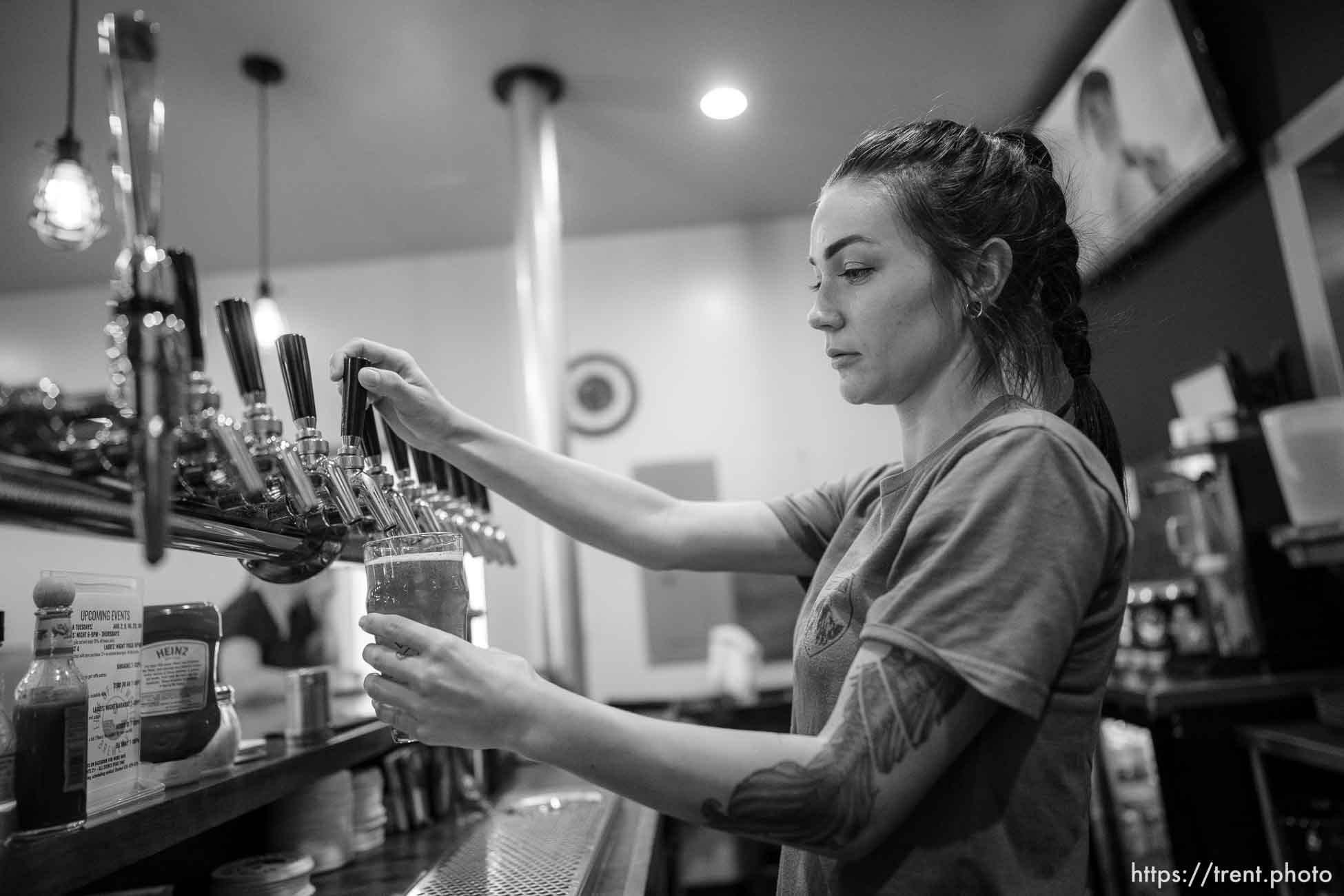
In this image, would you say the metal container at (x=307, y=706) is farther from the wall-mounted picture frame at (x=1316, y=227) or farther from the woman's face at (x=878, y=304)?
the wall-mounted picture frame at (x=1316, y=227)

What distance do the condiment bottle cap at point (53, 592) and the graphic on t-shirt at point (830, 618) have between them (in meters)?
0.78

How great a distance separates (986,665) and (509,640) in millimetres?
3966

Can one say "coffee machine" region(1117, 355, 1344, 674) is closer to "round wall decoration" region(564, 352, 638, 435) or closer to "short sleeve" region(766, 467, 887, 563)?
"short sleeve" region(766, 467, 887, 563)

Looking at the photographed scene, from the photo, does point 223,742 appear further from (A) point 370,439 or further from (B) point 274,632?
(B) point 274,632

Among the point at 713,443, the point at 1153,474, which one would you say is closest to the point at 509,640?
the point at 713,443

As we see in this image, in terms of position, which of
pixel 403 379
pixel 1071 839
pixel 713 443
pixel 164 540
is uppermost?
pixel 713 443

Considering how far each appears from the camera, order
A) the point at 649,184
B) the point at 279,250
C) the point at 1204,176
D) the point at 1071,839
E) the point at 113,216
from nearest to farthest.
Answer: the point at 1071,839 → the point at 1204,176 → the point at 113,216 → the point at 649,184 → the point at 279,250

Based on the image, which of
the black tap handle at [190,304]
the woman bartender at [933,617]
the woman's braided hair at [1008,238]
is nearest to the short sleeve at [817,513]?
the woman bartender at [933,617]

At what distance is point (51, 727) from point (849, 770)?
0.76m

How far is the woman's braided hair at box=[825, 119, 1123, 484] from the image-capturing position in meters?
1.07

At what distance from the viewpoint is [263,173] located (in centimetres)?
397

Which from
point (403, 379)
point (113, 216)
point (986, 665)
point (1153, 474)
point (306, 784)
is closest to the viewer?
point (986, 665)

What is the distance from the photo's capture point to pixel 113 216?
4.14 meters

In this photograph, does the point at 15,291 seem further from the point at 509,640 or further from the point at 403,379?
the point at 403,379
